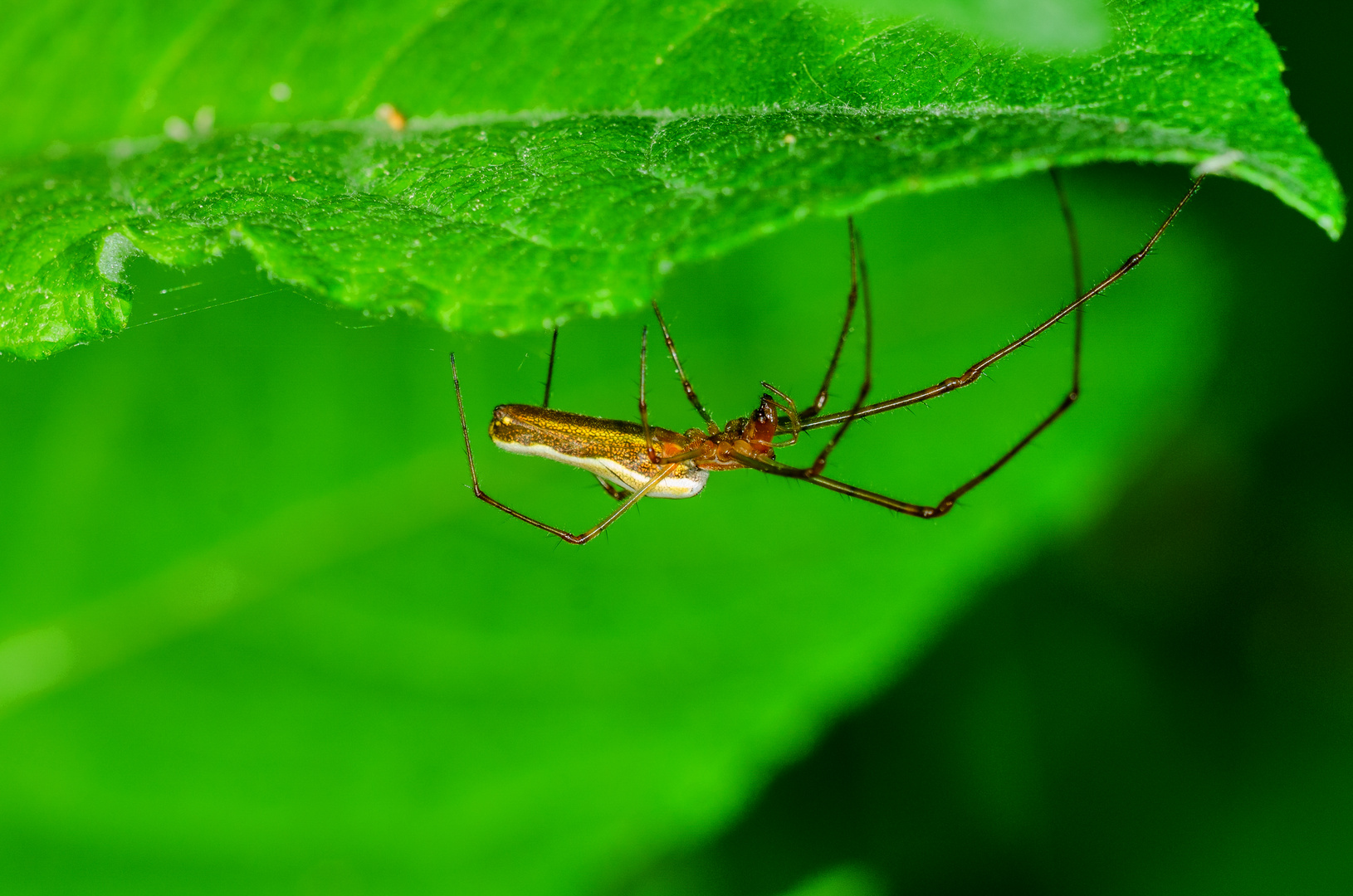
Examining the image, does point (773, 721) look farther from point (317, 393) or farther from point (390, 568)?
point (317, 393)

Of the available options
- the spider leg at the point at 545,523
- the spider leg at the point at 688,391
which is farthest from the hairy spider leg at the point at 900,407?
the spider leg at the point at 545,523

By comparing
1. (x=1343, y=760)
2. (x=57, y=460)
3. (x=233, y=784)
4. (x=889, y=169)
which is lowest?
(x=1343, y=760)

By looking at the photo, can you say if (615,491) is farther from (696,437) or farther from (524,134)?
(524,134)

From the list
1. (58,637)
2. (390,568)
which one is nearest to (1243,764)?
(390,568)

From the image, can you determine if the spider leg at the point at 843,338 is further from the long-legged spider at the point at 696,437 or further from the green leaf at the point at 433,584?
the green leaf at the point at 433,584

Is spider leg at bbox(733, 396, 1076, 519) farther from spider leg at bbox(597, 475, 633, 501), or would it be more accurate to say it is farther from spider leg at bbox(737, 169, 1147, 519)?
spider leg at bbox(597, 475, 633, 501)

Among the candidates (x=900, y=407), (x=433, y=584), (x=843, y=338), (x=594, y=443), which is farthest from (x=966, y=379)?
(x=433, y=584)
